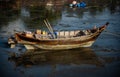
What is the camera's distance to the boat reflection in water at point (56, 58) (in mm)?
23562

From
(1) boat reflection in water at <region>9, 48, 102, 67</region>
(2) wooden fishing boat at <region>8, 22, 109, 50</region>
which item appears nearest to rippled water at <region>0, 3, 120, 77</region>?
(1) boat reflection in water at <region>9, 48, 102, 67</region>

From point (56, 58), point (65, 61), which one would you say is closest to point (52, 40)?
point (56, 58)

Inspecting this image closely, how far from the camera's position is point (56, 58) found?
24.7 m

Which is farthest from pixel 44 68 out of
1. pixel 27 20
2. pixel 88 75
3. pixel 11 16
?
pixel 11 16

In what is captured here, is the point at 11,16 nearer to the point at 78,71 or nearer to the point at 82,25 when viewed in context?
the point at 82,25

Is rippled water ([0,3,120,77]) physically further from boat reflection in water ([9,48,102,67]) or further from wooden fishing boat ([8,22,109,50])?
wooden fishing boat ([8,22,109,50])

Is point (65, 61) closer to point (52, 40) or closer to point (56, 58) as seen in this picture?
point (56, 58)

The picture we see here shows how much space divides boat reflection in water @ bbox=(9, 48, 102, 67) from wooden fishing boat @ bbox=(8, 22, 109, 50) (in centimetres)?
49

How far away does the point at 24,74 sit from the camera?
21.1 meters

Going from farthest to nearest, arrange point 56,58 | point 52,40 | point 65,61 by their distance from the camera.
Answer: point 52,40 → point 56,58 → point 65,61

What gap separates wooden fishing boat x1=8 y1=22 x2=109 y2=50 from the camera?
2589 cm

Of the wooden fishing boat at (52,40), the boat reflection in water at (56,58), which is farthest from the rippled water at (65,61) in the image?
the wooden fishing boat at (52,40)

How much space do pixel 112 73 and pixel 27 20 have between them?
22.9 meters

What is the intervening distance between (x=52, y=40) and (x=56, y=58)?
1.94 metres
